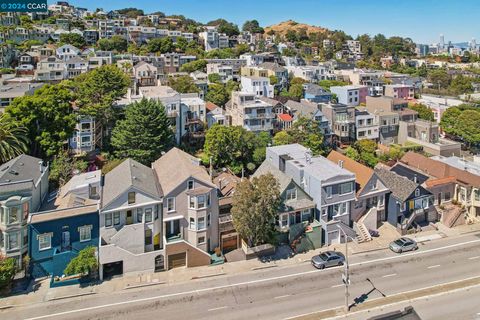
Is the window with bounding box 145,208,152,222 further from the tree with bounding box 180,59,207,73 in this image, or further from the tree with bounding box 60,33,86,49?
the tree with bounding box 60,33,86,49

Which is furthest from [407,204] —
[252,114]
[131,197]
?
[131,197]

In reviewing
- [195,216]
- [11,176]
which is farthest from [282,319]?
[11,176]

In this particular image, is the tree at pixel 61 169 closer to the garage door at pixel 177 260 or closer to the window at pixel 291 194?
the garage door at pixel 177 260

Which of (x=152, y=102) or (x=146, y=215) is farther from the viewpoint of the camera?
(x=152, y=102)

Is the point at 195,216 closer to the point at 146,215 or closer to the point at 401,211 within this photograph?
the point at 146,215

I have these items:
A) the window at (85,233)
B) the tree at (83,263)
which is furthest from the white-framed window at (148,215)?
the tree at (83,263)

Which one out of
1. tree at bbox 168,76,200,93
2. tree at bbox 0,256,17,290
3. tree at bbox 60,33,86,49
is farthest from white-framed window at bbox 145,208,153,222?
tree at bbox 60,33,86,49
